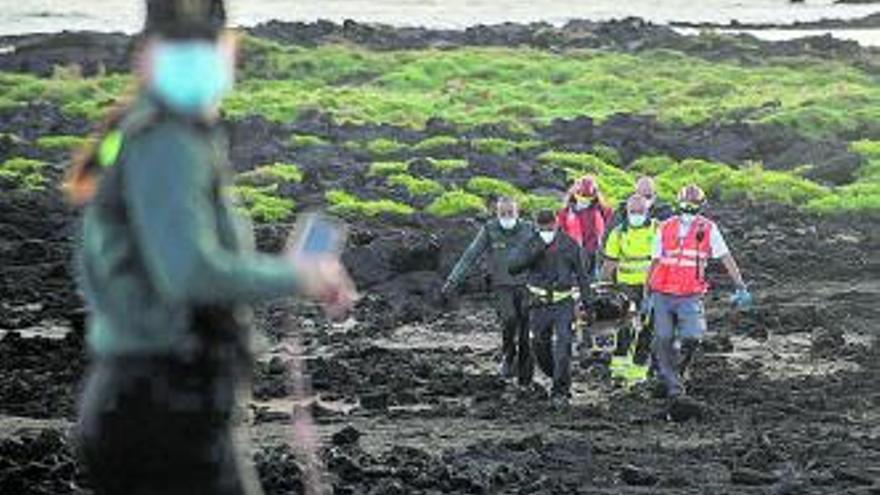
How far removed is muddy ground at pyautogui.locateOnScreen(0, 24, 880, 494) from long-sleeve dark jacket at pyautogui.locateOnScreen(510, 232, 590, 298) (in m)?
1.05

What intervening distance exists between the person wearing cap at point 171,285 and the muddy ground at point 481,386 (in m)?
1.15

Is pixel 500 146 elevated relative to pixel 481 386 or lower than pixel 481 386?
lower

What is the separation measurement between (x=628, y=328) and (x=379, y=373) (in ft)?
8.20

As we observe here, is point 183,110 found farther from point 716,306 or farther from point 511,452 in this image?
point 716,306

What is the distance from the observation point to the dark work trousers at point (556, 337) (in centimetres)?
1803

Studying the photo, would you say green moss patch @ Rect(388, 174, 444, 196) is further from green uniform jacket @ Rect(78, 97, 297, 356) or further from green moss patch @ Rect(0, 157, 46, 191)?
green uniform jacket @ Rect(78, 97, 297, 356)

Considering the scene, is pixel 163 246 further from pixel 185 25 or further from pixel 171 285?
pixel 185 25

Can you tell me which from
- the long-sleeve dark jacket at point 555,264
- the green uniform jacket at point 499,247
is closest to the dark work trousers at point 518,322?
the green uniform jacket at point 499,247

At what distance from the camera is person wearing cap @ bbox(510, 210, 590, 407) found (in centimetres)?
1798

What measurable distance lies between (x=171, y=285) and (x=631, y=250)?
47.2 ft

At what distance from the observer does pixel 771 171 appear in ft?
148

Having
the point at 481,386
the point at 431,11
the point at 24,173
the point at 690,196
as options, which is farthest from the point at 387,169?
the point at 431,11

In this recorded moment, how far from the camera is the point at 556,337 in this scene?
59.6 feet

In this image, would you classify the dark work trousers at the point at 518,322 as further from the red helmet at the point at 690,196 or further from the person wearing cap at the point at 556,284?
the red helmet at the point at 690,196
